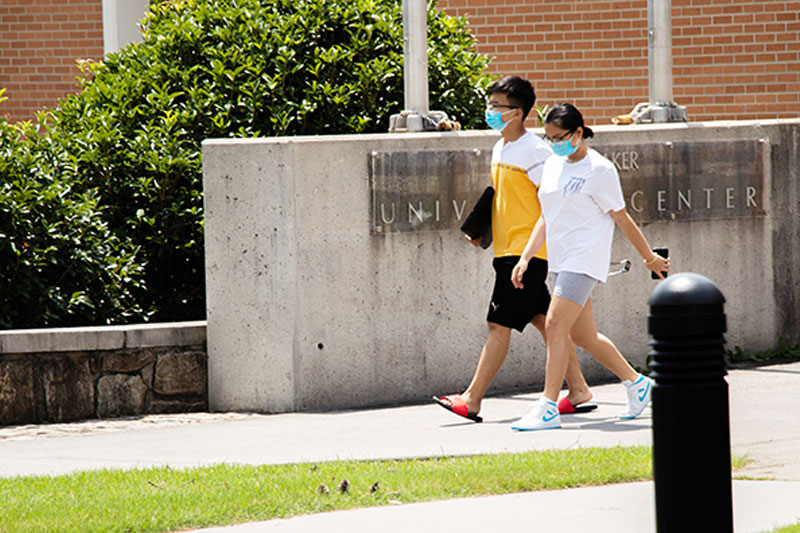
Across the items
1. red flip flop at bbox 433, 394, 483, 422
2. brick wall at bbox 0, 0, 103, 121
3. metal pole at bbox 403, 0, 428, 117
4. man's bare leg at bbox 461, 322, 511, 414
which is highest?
brick wall at bbox 0, 0, 103, 121

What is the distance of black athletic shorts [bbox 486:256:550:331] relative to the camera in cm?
716

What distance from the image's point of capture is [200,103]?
8.73m

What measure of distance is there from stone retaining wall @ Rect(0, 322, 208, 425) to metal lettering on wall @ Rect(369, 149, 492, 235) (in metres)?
1.38

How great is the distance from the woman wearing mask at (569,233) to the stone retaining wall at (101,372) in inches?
88.5

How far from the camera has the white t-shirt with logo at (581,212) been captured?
268 inches

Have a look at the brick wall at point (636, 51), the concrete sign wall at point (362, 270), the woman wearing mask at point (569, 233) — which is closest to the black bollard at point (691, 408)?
the woman wearing mask at point (569, 233)

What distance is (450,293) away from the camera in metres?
8.36

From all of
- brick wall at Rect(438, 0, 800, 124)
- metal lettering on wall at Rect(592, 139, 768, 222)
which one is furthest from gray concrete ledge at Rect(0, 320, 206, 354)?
brick wall at Rect(438, 0, 800, 124)

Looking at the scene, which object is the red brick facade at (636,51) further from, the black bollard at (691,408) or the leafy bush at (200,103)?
the black bollard at (691,408)

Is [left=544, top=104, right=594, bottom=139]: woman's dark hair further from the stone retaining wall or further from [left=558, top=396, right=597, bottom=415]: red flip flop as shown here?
the stone retaining wall

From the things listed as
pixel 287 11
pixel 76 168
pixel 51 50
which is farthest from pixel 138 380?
pixel 51 50

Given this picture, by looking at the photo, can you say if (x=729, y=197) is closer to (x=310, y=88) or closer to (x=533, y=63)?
(x=310, y=88)

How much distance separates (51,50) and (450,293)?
7780 mm

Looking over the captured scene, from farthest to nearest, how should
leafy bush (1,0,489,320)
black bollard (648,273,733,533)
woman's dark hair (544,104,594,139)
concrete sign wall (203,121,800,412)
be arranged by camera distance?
leafy bush (1,0,489,320)
concrete sign wall (203,121,800,412)
woman's dark hair (544,104,594,139)
black bollard (648,273,733,533)
